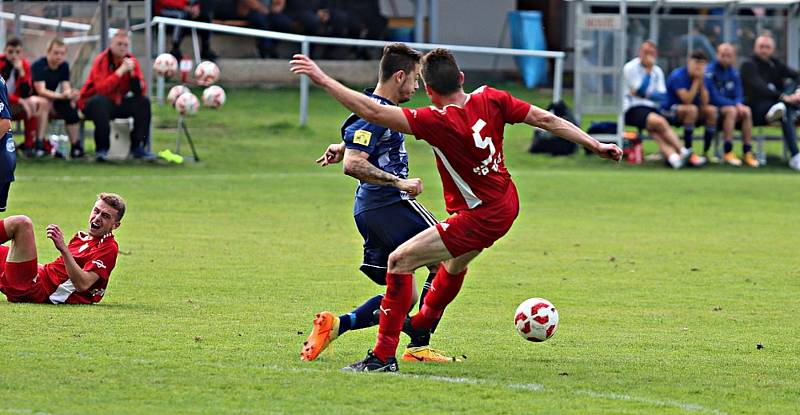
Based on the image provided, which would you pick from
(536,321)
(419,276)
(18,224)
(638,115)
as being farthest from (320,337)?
(638,115)

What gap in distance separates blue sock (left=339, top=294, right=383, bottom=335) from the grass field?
181mm

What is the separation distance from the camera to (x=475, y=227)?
7375mm

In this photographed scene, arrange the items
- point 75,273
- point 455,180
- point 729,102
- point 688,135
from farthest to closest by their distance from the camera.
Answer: point 729,102
point 688,135
point 75,273
point 455,180

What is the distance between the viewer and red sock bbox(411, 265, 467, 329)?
7.76m

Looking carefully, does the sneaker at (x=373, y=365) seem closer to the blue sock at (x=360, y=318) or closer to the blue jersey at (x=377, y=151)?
the blue sock at (x=360, y=318)

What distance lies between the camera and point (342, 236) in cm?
1468

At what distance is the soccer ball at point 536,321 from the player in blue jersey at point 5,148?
379 centimetres

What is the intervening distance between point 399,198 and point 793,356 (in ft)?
8.37

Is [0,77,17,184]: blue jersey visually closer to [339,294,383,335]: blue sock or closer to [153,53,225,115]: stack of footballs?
[339,294,383,335]: blue sock

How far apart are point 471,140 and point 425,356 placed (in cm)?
136

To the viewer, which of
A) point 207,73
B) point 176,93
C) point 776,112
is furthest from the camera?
point 776,112

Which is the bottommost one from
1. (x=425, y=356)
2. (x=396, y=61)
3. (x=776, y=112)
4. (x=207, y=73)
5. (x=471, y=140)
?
(x=425, y=356)

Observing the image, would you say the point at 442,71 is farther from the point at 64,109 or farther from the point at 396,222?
the point at 64,109

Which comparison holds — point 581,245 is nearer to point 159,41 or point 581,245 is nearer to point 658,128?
point 658,128
